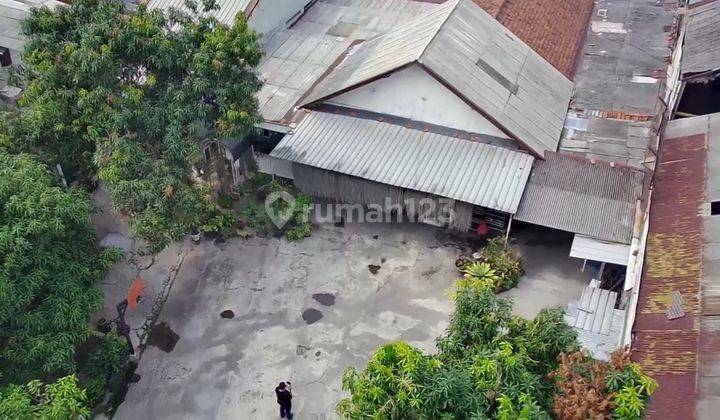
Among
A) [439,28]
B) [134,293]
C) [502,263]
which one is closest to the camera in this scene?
[134,293]

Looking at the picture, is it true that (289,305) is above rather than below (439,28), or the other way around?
below

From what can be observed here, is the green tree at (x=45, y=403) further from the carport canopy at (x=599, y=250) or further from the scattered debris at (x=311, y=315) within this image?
the carport canopy at (x=599, y=250)

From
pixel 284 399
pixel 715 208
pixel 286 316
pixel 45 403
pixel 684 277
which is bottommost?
pixel 45 403

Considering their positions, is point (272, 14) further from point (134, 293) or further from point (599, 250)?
point (599, 250)

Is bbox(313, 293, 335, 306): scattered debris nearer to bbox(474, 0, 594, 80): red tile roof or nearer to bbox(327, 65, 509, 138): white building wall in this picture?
bbox(327, 65, 509, 138): white building wall

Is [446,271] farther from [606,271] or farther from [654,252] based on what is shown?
[654,252]

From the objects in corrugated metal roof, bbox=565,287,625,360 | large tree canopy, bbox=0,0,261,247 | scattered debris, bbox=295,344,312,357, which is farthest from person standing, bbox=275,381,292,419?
corrugated metal roof, bbox=565,287,625,360

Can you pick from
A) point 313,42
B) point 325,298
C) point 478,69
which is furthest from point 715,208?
point 313,42
